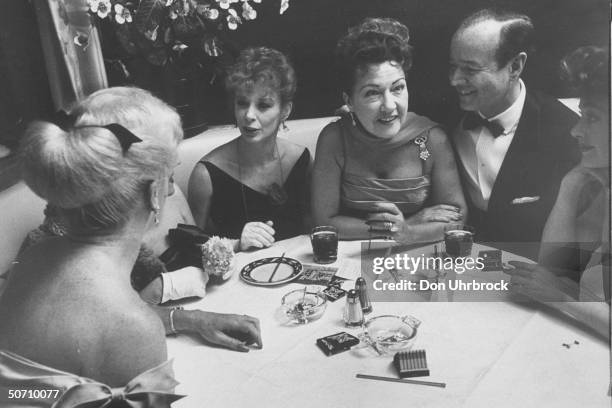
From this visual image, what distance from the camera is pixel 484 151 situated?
5.61ft

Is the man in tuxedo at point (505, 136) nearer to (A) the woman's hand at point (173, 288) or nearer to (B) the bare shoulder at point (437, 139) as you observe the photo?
(B) the bare shoulder at point (437, 139)

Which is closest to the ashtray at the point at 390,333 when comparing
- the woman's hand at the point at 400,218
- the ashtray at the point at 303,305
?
the ashtray at the point at 303,305

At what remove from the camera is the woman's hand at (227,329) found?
146 centimetres

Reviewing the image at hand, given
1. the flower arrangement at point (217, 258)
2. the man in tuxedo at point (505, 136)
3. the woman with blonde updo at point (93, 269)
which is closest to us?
the woman with blonde updo at point (93, 269)

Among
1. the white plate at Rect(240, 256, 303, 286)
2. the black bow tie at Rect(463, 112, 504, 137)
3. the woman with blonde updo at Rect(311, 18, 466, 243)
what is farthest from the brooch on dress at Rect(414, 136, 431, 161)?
the white plate at Rect(240, 256, 303, 286)

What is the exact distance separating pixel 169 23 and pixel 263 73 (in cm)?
35

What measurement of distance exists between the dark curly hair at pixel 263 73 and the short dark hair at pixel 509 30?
555mm

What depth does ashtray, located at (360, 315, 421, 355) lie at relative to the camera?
1381 millimetres

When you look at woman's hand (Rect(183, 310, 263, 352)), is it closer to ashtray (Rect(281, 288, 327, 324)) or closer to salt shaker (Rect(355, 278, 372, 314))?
ashtray (Rect(281, 288, 327, 324))

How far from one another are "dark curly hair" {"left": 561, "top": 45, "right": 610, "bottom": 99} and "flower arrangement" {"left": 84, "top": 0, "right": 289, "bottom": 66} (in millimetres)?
969

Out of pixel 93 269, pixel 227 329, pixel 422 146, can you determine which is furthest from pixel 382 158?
pixel 93 269

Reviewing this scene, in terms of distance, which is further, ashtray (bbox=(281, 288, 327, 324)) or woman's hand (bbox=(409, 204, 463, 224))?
woman's hand (bbox=(409, 204, 463, 224))

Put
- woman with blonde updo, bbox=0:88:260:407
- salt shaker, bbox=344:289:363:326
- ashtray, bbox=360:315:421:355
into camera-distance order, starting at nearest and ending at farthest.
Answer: woman with blonde updo, bbox=0:88:260:407 < ashtray, bbox=360:315:421:355 < salt shaker, bbox=344:289:363:326

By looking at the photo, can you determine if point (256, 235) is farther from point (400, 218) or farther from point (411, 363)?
point (411, 363)
